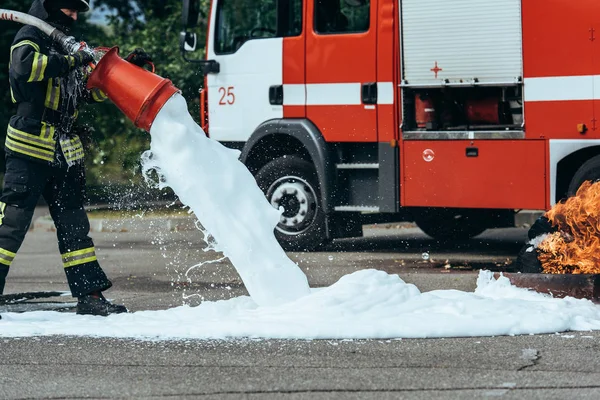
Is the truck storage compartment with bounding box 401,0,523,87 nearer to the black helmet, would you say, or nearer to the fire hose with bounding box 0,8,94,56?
the black helmet

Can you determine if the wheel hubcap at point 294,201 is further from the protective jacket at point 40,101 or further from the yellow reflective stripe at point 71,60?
the yellow reflective stripe at point 71,60

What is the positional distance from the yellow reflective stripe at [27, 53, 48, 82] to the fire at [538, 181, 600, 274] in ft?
10.7

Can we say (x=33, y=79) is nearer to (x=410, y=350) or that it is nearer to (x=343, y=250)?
(x=410, y=350)

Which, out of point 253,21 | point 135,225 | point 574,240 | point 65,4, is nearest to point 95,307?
point 65,4

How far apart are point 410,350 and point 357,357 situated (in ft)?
1.02

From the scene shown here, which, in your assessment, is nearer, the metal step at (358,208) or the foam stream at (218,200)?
the foam stream at (218,200)

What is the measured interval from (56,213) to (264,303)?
1378 mm

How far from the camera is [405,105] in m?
11.0

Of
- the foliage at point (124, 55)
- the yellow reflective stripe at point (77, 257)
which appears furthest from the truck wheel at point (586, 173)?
the foliage at point (124, 55)

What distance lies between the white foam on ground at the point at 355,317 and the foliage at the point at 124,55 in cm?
1154

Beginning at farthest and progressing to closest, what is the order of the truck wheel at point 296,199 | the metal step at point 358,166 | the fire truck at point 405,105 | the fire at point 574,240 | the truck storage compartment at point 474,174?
the truck wheel at point 296,199
the metal step at point 358,166
the truck storage compartment at point 474,174
the fire truck at point 405,105
the fire at point 574,240

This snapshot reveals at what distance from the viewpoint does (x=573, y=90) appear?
32.8ft

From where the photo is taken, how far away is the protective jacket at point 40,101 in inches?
281

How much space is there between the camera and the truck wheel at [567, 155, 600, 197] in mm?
9906
